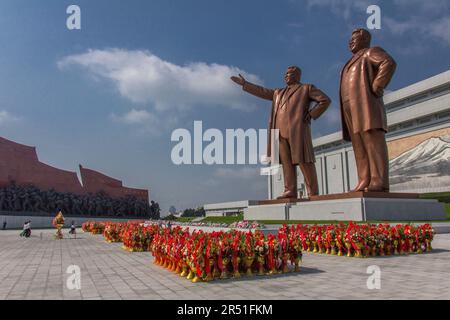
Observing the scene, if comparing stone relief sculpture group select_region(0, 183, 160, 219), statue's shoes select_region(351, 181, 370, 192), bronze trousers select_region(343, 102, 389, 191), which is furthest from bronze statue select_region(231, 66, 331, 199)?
stone relief sculpture group select_region(0, 183, 160, 219)

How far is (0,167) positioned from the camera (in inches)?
1109

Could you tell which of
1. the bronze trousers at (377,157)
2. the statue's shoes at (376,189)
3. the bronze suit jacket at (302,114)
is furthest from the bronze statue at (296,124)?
the statue's shoes at (376,189)

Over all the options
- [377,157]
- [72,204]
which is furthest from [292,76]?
[72,204]

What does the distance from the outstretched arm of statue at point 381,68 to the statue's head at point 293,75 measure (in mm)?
4635

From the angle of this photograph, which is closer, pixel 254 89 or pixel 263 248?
pixel 263 248

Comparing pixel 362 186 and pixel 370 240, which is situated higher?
A: pixel 362 186

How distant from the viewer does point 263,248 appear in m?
5.93

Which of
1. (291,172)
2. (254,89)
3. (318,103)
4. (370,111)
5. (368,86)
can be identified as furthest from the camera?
(254,89)

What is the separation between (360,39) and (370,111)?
3.13 meters

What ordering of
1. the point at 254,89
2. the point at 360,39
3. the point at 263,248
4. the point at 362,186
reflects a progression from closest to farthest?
the point at 263,248
the point at 362,186
the point at 360,39
the point at 254,89

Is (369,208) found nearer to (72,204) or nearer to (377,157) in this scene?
(377,157)
